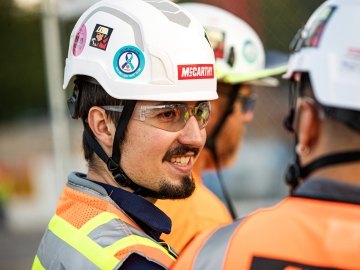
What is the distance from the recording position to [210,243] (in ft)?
6.96

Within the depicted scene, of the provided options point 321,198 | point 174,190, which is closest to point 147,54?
point 174,190

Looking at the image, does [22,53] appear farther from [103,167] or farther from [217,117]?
[103,167]

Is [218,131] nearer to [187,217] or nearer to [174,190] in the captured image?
[187,217]

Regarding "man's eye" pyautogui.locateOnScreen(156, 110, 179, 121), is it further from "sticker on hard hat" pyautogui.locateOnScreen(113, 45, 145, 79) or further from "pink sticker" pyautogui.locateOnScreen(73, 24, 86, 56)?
"pink sticker" pyautogui.locateOnScreen(73, 24, 86, 56)

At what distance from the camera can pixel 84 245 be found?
2.63 metres

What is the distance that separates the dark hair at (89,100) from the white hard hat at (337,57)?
0.90 m

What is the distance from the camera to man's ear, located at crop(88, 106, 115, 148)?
9.73 ft

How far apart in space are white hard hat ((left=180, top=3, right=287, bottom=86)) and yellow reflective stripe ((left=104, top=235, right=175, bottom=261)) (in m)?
2.02

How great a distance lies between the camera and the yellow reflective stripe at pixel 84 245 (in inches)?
100

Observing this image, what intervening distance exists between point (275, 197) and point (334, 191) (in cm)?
598

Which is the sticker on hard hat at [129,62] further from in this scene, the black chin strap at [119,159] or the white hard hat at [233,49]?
the white hard hat at [233,49]

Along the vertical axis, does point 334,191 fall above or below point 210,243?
above

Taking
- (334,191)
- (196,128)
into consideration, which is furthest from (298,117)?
(196,128)

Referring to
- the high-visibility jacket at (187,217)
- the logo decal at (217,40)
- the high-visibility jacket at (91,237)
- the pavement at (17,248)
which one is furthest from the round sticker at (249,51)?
the pavement at (17,248)
